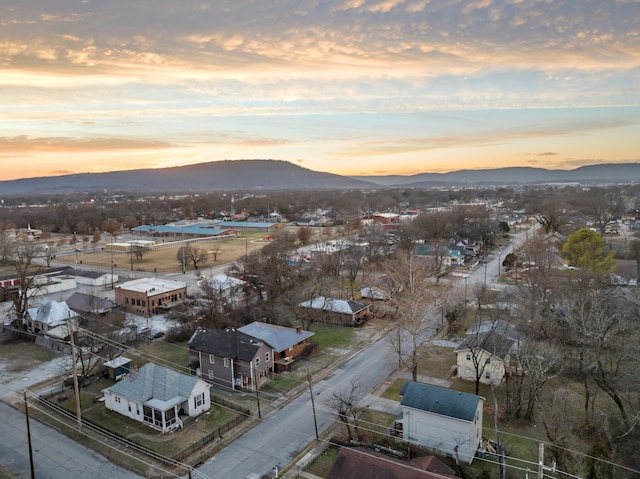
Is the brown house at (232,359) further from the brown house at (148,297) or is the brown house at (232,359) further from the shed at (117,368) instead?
the brown house at (148,297)

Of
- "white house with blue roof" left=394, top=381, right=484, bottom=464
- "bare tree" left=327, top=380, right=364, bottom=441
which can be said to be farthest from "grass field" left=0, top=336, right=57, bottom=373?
"white house with blue roof" left=394, top=381, right=484, bottom=464

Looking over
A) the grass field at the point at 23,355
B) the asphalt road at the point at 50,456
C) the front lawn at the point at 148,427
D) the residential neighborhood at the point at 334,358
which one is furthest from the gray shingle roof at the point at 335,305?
the asphalt road at the point at 50,456

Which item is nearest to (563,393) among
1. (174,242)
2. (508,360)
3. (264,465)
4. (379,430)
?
(508,360)

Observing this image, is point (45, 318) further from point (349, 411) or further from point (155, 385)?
point (349, 411)

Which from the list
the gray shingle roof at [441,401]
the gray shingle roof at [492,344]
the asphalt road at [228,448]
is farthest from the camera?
the gray shingle roof at [492,344]

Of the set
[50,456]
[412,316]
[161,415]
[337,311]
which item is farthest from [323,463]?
[337,311]

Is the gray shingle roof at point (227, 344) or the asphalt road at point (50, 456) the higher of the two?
the gray shingle roof at point (227, 344)
